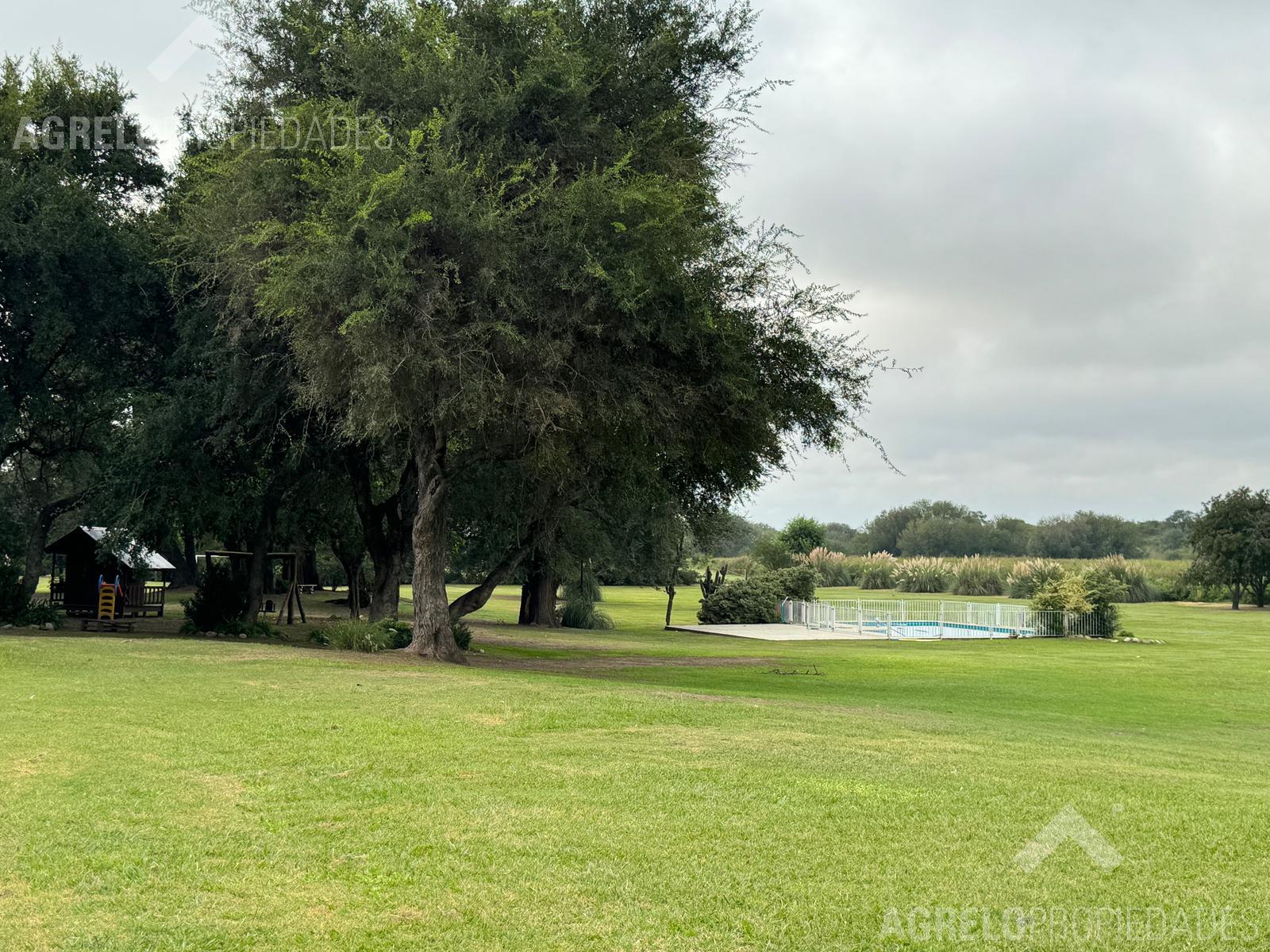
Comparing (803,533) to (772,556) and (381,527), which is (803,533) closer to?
(772,556)

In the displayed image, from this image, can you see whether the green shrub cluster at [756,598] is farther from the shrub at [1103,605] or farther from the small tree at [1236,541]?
the small tree at [1236,541]

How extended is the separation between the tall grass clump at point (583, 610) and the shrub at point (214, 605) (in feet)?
62.8

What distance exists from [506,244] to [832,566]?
6954 centimetres

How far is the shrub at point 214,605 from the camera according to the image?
2872cm

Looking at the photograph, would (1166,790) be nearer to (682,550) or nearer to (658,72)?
(658,72)

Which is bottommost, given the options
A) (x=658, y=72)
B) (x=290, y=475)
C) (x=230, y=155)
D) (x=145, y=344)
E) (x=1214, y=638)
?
(x=1214, y=638)

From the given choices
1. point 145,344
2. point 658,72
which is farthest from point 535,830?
point 145,344

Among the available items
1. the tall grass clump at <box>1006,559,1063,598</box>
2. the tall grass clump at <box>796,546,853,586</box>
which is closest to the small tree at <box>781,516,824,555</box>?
the tall grass clump at <box>796,546,853,586</box>

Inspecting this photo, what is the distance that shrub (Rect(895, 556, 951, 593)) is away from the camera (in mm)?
79500

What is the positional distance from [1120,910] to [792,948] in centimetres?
208

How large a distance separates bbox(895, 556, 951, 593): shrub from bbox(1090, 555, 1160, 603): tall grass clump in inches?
435

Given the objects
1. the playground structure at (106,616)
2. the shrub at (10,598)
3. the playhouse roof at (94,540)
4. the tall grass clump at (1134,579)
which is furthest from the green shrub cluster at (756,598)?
the shrub at (10,598)

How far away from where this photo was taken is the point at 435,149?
60.5ft

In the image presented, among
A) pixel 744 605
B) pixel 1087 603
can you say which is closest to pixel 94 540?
pixel 744 605
